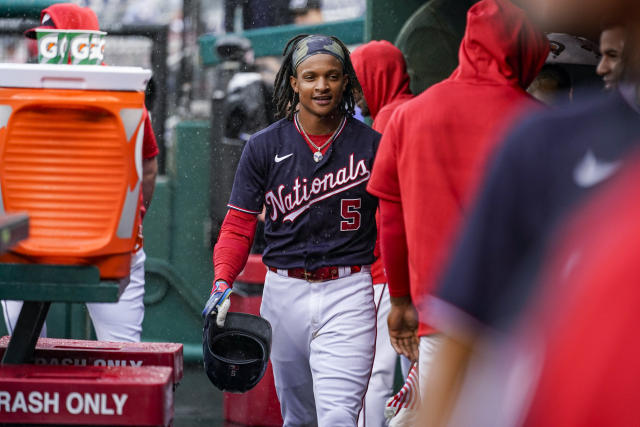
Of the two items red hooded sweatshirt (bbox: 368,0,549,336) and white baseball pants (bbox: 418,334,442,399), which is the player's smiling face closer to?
red hooded sweatshirt (bbox: 368,0,549,336)

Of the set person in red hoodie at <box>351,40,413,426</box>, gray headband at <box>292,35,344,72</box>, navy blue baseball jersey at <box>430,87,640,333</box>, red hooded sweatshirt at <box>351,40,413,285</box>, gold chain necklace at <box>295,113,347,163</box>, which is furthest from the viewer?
red hooded sweatshirt at <box>351,40,413,285</box>

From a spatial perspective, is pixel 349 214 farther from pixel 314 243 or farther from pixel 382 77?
pixel 382 77

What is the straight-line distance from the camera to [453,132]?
3.42 meters

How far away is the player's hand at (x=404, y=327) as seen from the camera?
12.4ft

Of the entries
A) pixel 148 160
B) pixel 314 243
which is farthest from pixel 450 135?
pixel 148 160

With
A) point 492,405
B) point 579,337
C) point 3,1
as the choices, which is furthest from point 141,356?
point 3,1

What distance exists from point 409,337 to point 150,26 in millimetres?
4548

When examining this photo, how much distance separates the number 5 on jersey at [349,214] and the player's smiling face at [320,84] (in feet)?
1.18

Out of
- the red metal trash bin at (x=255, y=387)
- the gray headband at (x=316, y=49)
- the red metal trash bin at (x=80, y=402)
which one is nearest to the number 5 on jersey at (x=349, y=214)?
the gray headband at (x=316, y=49)

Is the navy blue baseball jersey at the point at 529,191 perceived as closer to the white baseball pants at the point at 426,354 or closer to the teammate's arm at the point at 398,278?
the white baseball pants at the point at 426,354

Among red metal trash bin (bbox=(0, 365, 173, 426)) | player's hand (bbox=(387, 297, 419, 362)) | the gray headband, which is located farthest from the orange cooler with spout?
the gray headband

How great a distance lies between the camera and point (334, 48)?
4.22 metres

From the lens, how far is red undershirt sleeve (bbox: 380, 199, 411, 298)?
3709mm

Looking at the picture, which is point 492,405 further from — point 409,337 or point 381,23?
point 381,23
